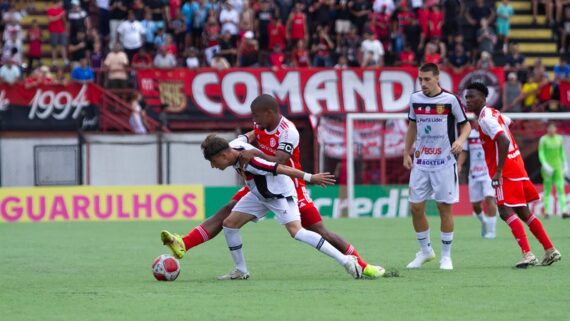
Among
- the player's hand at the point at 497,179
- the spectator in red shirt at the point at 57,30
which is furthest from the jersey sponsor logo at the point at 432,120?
the spectator in red shirt at the point at 57,30

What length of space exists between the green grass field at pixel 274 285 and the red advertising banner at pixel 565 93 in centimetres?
1232

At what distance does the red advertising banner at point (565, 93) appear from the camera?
101 feet

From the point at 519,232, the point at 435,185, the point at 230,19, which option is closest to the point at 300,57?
the point at 230,19

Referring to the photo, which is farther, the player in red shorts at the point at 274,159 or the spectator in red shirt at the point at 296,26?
the spectator in red shirt at the point at 296,26

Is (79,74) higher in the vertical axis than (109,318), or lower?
higher

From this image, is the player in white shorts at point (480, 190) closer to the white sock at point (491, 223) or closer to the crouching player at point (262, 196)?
the white sock at point (491, 223)

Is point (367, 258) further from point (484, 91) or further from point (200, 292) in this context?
point (200, 292)

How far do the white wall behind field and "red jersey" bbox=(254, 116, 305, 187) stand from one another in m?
16.1

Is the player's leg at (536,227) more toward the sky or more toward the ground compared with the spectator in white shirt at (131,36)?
more toward the ground

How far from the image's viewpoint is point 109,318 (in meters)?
9.25

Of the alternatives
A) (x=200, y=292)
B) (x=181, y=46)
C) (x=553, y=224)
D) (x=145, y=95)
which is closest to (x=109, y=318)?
(x=200, y=292)

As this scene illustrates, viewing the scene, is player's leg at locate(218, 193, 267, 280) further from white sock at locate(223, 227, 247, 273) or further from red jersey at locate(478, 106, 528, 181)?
red jersey at locate(478, 106, 528, 181)

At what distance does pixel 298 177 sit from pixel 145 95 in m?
18.8

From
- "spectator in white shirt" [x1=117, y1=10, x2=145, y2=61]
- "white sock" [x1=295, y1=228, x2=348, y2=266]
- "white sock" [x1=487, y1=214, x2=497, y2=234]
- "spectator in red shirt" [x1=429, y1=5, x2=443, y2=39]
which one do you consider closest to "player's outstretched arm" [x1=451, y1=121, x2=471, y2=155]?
"white sock" [x1=295, y1=228, x2=348, y2=266]
